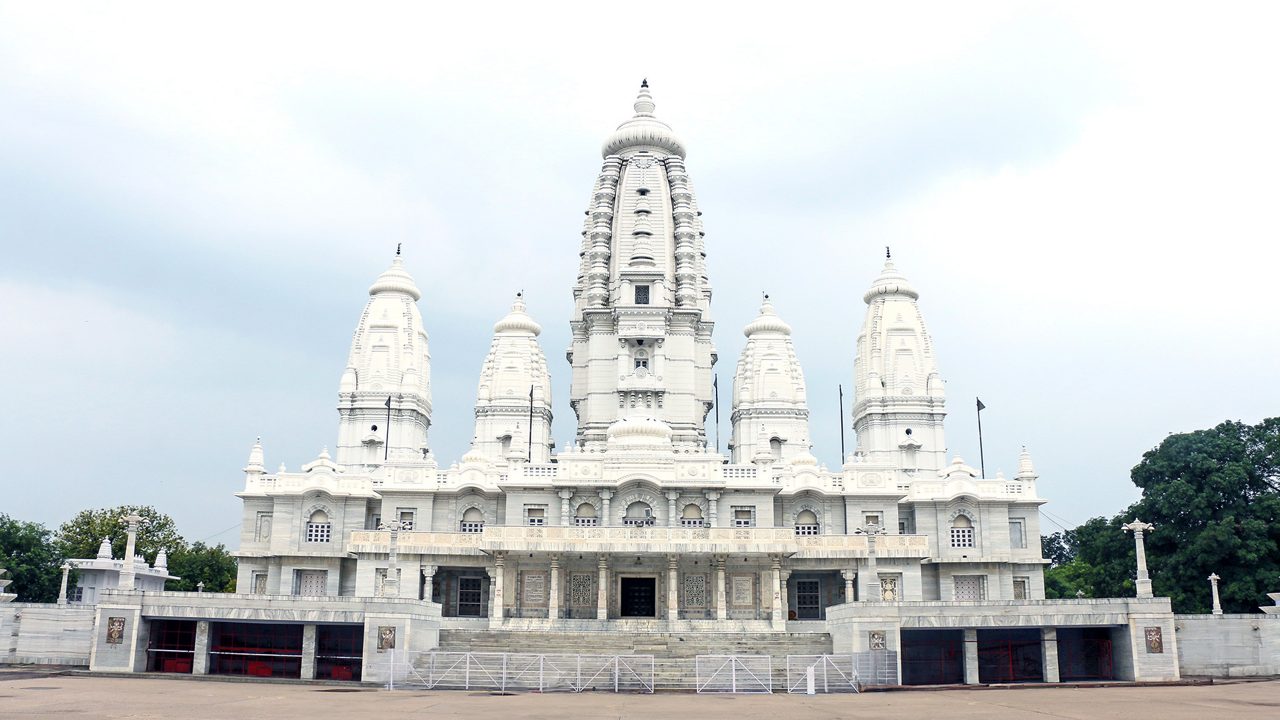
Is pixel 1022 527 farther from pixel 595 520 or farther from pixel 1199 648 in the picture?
pixel 595 520

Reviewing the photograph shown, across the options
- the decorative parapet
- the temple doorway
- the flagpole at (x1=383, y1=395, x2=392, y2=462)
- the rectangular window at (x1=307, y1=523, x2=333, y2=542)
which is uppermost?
the flagpole at (x1=383, y1=395, x2=392, y2=462)

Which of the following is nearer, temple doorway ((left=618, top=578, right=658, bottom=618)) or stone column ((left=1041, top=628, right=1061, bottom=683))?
stone column ((left=1041, top=628, right=1061, bottom=683))

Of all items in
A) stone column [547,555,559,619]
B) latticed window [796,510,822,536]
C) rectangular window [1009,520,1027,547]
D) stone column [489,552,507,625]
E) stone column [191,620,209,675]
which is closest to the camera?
stone column [191,620,209,675]

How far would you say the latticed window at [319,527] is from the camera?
57.2 meters

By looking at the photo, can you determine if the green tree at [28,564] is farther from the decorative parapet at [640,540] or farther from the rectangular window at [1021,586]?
the rectangular window at [1021,586]

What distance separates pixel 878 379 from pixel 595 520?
30748 millimetres

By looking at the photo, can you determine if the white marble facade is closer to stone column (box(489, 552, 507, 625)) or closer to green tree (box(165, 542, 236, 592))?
stone column (box(489, 552, 507, 625))

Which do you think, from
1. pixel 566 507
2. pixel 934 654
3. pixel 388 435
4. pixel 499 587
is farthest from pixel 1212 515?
pixel 388 435

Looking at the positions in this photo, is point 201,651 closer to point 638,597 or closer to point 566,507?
point 566,507

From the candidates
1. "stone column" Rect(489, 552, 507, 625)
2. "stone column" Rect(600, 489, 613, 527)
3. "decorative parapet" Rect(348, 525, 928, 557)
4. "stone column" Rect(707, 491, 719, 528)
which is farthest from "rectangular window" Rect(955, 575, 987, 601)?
"stone column" Rect(489, 552, 507, 625)

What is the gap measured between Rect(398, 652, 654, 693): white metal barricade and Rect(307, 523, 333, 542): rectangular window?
22124mm

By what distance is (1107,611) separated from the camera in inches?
1516

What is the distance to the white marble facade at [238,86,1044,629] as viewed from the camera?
49750mm

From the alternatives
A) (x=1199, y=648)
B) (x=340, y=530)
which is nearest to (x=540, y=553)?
(x=340, y=530)
